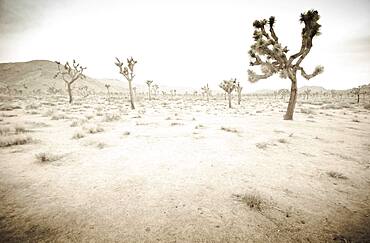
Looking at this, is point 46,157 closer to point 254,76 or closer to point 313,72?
point 254,76

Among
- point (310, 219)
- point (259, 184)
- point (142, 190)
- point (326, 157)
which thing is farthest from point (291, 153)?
point (142, 190)

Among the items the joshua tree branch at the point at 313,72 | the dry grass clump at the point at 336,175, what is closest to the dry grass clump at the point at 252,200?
the dry grass clump at the point at 336,175

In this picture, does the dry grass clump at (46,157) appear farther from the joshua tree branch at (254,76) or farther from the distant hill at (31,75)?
the distant hill at (31,75)

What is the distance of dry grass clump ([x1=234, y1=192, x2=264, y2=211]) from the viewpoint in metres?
3.50

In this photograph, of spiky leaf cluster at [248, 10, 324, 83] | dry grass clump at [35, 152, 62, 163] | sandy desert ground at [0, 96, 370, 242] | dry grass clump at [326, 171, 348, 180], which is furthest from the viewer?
spiky leaf cluster at [248, 10, 324, 83]

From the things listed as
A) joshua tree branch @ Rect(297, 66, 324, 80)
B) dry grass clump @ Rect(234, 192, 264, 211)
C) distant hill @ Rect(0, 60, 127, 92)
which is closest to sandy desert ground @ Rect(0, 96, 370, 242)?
dry grass clump @ Rect(234, 192, 264, 211)

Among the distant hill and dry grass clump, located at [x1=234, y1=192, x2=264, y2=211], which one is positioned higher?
the distant hill

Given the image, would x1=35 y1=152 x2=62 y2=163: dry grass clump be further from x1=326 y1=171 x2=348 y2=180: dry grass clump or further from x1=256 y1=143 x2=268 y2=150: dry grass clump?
x1=326 y1=171 x2=348 y2=180: dry grass clump

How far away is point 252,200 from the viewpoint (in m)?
3.61

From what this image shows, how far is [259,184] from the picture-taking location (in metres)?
4.43

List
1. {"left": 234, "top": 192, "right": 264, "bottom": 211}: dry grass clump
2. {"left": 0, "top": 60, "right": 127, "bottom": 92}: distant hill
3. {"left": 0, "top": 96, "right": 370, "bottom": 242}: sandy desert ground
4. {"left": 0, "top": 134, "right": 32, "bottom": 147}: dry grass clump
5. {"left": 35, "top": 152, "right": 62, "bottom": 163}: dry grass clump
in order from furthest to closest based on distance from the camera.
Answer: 1. {"left": 0, "top": 60, "right": 127, "bottom": 92}: distant hill
2. {"left": 0, "top": 134, "right": 32, "bottom": 147}: dry grass clump
3. {"left": 35, "top": 152, "right": 62, "bottom": 163}: dry grass clump
4. {"left": 234, "top": 192, "right": 264, "bottom": 211}: dry grass clump
5. {"left": 0, "top": 96, "right": 370, "bottom": 242}: sandy desert ground

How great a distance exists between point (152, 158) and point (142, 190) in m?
2.05

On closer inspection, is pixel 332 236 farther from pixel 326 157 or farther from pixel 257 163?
pixel 326 157

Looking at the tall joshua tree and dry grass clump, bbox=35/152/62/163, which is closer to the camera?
dry grass clump, bbox=35/152/62/163
